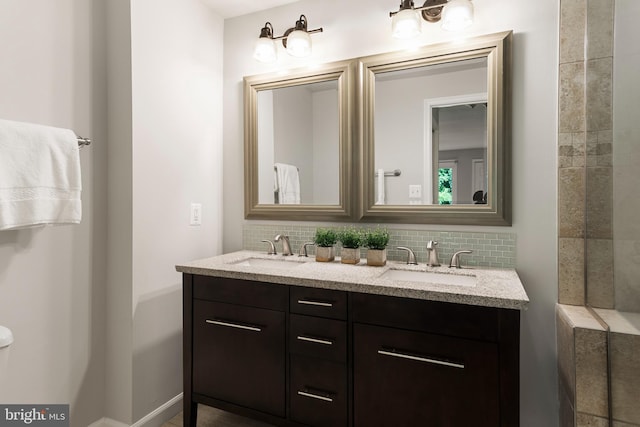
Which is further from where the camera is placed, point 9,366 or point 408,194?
point 408,194

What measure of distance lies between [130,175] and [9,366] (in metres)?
0.91

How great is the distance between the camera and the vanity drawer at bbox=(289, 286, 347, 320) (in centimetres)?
139

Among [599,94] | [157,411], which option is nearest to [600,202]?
[599,94]

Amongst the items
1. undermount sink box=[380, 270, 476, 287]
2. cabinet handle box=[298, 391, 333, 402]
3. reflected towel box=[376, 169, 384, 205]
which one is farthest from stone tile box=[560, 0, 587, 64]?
cabinet handle box=[298, 391, 333, 402]

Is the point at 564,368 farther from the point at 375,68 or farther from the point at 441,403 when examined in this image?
the point at 375,68

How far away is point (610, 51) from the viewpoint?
4.30 feet

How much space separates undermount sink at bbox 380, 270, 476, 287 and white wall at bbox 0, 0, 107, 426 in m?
1.41

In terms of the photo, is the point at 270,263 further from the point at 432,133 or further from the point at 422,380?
the point at 432,133

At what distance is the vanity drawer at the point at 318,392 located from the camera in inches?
54.8

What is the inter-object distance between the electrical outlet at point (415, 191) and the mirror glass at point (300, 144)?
12.9 inches

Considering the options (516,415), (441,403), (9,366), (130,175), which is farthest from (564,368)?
(9,366)

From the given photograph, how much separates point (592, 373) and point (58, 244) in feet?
7.12

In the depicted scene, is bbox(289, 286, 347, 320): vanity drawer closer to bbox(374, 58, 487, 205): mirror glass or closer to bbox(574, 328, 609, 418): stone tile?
bbox(374, 58, 487, 205): mirror glass

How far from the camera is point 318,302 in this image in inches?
56.2
